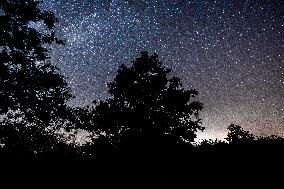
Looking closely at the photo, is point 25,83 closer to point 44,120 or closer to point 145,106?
point 44,120

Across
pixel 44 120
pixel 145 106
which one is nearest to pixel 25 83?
pixel 44 120

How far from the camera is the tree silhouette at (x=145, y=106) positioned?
2453 centimetres

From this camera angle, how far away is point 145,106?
2548 cm

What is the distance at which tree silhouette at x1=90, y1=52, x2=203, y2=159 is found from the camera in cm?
2453

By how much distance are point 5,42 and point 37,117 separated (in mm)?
3783

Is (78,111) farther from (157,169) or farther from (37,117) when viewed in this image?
(157,169)

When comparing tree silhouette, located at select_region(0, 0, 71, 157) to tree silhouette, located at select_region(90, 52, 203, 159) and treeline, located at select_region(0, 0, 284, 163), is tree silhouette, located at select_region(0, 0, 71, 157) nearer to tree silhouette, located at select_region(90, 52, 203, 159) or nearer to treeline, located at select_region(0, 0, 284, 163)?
treeline, located at select_region(0, 0, 284, 163)

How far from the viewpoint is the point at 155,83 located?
86.1 feet

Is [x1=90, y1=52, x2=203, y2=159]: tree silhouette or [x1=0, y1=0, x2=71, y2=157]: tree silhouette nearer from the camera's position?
[x1=0, y1=0, x2=71, y2=157]: tree silhouette

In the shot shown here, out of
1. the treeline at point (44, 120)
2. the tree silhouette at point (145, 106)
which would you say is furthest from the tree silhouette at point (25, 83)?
the tree silhouette at point (145, 106)

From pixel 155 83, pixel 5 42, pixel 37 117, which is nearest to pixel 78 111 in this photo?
pixel 37 117

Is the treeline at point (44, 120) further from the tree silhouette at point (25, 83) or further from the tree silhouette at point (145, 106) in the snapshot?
the tree silhouette at point (145, 106)

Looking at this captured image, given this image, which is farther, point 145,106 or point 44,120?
point 145,106

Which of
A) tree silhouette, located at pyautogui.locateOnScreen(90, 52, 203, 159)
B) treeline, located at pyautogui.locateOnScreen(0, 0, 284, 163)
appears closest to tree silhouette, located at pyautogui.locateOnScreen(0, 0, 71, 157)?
treeline, located at pyautogui.locateOnScreen(0, 0, 284, 163)
